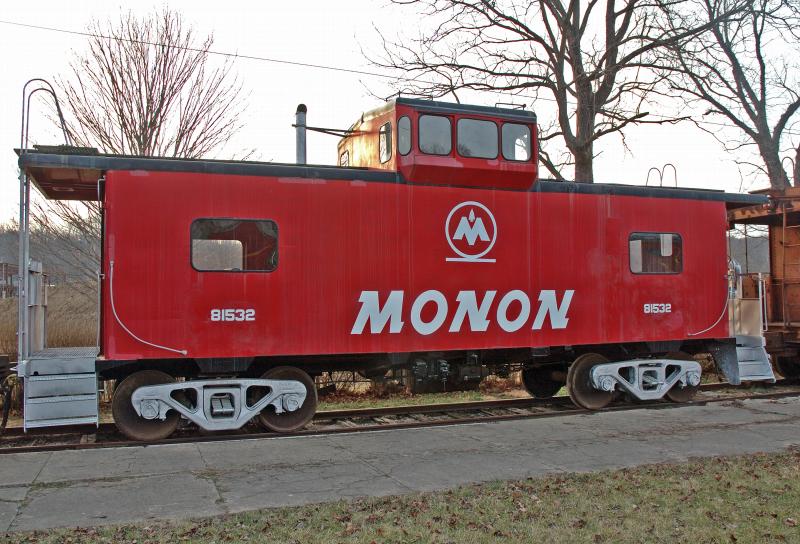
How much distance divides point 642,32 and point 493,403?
460 inches

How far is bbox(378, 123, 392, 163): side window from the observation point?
9977mm

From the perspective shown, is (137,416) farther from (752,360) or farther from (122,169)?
(752,360)

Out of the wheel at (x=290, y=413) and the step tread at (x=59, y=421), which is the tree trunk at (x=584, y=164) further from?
the step tread at (x=59, y=421)

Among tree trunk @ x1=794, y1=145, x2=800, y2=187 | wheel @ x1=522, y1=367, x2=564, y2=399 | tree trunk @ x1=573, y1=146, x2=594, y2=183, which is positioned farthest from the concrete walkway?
tree trunk @ x1=794, y1=145, x2=800, y2=187

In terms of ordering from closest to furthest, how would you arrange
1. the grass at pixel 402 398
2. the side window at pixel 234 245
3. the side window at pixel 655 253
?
the side window at pixel 234 245
the side window at pixel 655 253
the grass at pixel 402 398

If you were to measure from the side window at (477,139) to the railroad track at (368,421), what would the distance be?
12.4 ft

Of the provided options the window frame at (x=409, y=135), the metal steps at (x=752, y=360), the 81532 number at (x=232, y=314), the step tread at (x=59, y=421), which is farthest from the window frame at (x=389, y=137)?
the metal steps at (x=752, y=360)

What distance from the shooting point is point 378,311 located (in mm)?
9633

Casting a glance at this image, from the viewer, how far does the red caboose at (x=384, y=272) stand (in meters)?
8.67

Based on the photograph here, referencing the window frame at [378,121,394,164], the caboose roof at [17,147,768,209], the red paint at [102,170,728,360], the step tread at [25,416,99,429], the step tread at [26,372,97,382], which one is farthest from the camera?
the window frame at [378,121,394,164]

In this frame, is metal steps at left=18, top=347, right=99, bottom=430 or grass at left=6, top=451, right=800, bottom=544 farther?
metal steps at left=18, top=347, right=99, bottom=430

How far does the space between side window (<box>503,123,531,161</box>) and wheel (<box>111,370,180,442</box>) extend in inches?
219

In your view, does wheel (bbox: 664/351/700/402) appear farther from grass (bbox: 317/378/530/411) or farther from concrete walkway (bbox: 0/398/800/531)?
→ grass (bbox: 317/378/530/411)

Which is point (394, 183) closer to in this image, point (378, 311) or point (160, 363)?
point (378, 311)
